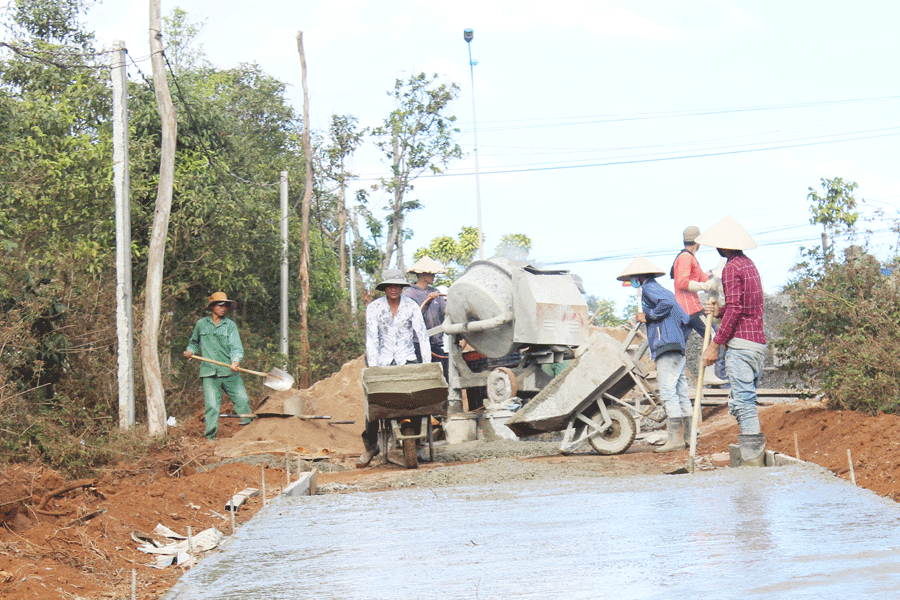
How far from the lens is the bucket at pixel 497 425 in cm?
1370

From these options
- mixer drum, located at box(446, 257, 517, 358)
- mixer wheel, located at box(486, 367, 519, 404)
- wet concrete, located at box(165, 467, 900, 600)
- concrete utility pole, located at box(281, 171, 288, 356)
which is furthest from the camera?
concrete utility pole, located at box(281, 171, 288, 356)

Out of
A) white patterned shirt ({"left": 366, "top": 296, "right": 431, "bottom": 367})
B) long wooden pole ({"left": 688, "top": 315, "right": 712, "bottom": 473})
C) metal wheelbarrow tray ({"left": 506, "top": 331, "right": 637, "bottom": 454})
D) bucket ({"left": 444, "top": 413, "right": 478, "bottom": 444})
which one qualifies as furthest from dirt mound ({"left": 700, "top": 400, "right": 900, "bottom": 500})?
white patterned shirt ({"left": 366, "top": 296, "right": 431, "bottom": 367})

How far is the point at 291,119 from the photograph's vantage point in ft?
146

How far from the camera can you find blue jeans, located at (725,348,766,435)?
851 cm

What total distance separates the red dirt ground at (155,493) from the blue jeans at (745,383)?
0.57 metres

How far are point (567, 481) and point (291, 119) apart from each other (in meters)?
38.3

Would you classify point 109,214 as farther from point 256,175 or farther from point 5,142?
point 256,175

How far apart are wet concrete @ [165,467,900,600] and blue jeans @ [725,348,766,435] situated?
4.78ft

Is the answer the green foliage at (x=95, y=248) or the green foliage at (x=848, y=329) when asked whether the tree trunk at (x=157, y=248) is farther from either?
the green foliage at (x=848, y=329)

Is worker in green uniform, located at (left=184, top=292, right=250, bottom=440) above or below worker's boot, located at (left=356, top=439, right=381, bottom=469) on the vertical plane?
above

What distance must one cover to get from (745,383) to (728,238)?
1.21 meters

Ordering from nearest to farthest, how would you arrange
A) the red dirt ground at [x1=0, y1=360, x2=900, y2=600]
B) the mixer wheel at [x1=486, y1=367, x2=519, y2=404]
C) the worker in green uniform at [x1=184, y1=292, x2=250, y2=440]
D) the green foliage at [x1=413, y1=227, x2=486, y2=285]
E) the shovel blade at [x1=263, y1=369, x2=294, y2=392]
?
the red dirt ground at [x1=0, y1=360, x2=900, y2=600], the mixer wheel at [x1=486, y1=367, x2=519, y2=404], the worker in green uniform at [x1=184, y1=292, x2=250, y2=440], the shovel blade at [x1=263, y1=369, x2=294, y2=392], the green foliage at [x1=413, y1=227, x2=486, y2=285]

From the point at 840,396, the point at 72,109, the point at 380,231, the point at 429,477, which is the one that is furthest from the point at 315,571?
the point at 380,231

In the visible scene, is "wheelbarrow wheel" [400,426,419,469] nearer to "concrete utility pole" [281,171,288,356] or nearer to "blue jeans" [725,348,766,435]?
"blue jeans" [725,348,766,435]
